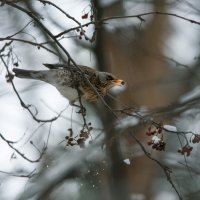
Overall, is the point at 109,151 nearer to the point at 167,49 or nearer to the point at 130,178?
the point at 130,178

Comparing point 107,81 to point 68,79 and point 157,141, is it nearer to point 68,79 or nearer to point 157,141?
point 68,79

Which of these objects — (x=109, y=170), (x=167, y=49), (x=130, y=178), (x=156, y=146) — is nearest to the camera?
(x=156, y=146)

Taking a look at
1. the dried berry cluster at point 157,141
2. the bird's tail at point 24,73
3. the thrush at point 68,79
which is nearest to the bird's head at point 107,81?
the thrush at point 68,79

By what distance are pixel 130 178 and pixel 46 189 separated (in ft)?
4.53

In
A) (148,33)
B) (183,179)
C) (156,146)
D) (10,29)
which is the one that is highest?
(148,33)

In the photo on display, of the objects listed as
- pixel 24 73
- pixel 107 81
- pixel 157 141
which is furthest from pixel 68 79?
pixel 157 141

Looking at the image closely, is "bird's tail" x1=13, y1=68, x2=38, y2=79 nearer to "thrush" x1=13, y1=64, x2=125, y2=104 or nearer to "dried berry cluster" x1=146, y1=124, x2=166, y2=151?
"thrush" x1=13, y1=64, x2=125, y2=104

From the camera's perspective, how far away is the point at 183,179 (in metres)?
4.12

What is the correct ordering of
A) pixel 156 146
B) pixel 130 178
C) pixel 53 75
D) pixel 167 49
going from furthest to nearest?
1. pixel 167 49
2. pixel 130 178
3. pixel 53 75
4. pixel 156 146

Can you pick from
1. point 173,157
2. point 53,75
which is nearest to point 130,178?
point 173,157

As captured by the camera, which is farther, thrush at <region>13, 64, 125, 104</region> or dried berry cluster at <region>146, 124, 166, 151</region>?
thrush at <region>13, 64, 125, 104</region>

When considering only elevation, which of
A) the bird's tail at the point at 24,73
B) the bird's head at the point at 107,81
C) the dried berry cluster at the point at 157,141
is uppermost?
the bird's head at the point at 107,81

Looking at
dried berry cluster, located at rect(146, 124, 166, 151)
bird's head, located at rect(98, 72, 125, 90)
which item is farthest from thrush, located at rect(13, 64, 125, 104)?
dried berry cluster, located at rect(146, 124, 166, 151)

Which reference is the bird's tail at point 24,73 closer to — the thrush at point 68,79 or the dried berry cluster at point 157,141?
the thrush at point 68,79
